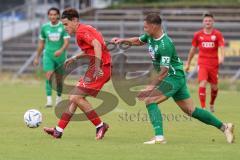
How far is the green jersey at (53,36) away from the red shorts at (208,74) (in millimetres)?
3526

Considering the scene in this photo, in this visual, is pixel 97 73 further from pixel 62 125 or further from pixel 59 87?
pixel 59 87

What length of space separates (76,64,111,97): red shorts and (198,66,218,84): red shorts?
20.8 ft

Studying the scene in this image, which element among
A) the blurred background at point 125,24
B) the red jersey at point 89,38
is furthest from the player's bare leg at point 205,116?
the blurred background at point 125,24

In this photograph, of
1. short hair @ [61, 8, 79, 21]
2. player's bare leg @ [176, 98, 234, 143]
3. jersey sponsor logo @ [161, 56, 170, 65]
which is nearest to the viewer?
jersey sponsor logo @ [161, 56, 170, 65]

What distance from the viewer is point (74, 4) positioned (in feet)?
129

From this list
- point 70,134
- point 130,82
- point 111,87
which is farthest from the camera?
point 111,87

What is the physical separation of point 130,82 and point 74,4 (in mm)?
15826

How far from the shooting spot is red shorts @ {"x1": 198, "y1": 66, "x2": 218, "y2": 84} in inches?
750

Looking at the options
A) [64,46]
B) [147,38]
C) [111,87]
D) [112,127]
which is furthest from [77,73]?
[147,38]

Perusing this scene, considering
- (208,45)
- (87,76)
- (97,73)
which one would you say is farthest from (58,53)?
(97,73)

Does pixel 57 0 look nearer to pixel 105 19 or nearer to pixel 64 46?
pixel 105 19

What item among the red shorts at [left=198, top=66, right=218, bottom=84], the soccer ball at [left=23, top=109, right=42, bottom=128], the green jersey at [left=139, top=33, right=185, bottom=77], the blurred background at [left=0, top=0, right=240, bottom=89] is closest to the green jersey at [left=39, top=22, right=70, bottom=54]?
the red shorts at [left=198, top=66, right=218, bottom=84]

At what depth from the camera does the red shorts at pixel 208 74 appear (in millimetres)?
19047

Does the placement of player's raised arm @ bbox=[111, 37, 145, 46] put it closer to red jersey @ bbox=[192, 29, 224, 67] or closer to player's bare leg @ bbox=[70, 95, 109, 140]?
player's bare leg @ bbox=[70, 95, 109, 140]
